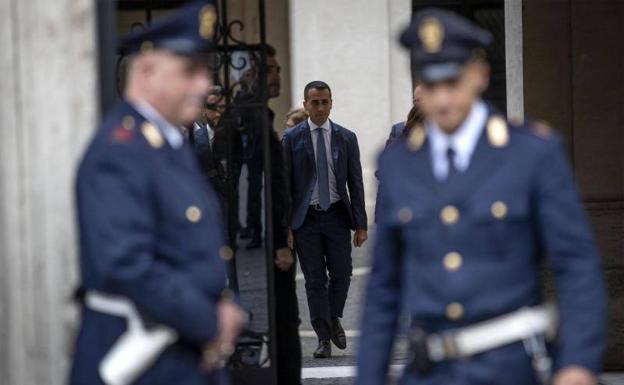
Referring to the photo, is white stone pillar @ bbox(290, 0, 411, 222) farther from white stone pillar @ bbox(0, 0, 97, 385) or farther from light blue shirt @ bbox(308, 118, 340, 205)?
white stone pillar @ bbox(0, 0, 97, 385)

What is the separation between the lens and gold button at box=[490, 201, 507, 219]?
15.5ft

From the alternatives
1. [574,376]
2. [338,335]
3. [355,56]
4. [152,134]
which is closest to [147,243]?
[152,134]

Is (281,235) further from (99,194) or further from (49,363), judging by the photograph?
(99,194)

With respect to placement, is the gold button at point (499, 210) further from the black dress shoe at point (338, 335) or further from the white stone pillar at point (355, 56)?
the white stone pillar at point (355, 56)

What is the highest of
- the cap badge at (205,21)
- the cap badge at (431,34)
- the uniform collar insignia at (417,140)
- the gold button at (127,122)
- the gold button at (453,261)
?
the cap badge at (205,21)

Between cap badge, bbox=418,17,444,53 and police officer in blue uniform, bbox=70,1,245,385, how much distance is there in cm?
59

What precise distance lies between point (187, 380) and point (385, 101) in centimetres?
1205

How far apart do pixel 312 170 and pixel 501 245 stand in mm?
6871

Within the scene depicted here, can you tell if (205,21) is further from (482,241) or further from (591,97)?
(591,97)

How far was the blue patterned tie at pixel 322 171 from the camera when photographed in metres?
11.6

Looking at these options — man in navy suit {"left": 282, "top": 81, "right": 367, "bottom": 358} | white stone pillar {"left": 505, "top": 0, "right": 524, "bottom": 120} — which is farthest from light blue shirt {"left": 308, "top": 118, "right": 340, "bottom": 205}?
white stone pillar {"left": 505, "top": 0, "right": 524, "bottom": 120}

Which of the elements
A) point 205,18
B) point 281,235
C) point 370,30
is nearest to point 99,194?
point 205,18

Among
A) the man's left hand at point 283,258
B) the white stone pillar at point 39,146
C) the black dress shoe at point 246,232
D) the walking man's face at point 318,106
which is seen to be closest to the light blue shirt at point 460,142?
the white stone pillar at point 39,146

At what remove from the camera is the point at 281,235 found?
28.4ft
